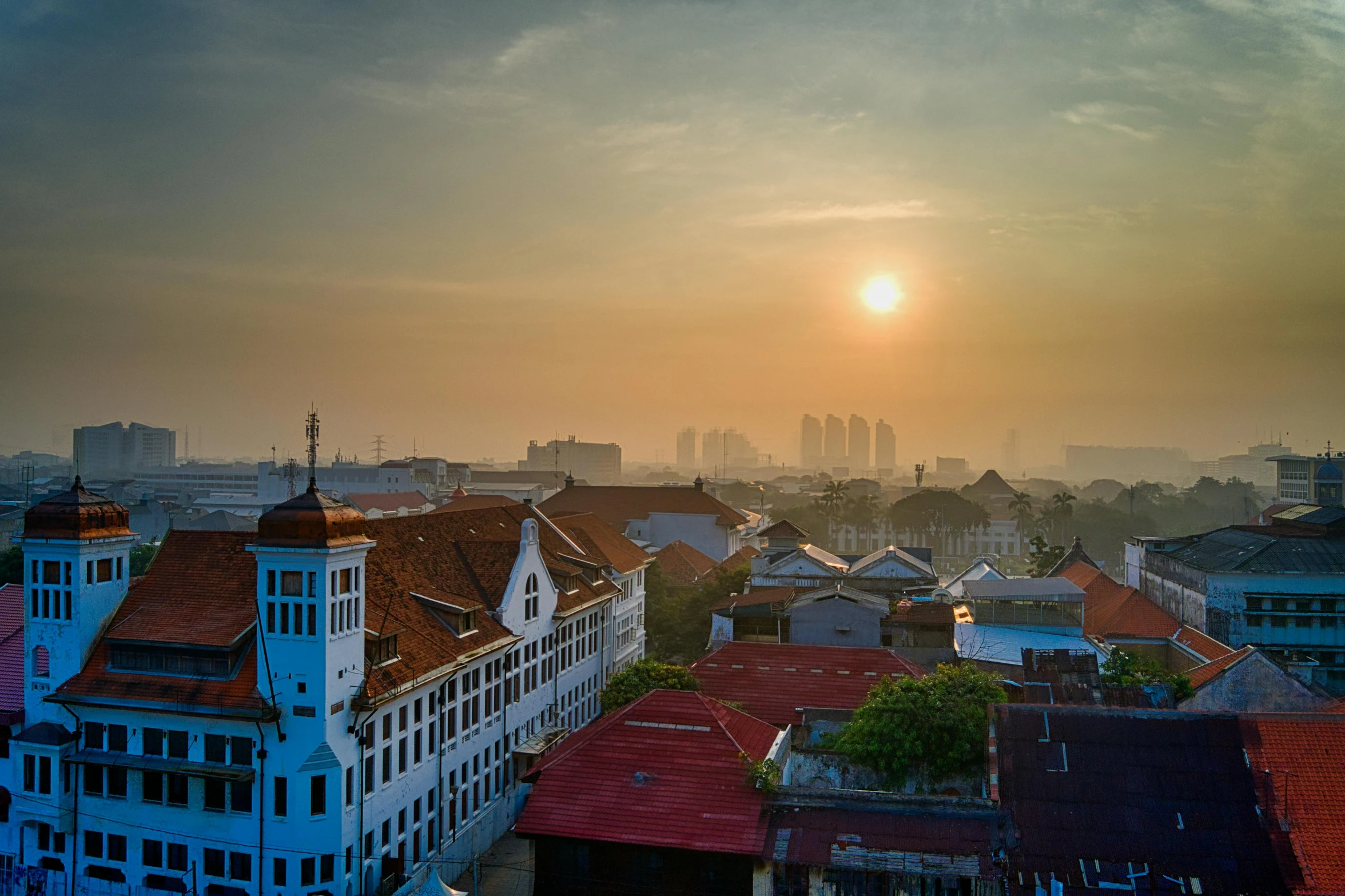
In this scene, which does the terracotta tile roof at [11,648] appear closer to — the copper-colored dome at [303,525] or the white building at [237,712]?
the white building at [237,712]

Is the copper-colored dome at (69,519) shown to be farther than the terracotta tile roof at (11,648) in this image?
No

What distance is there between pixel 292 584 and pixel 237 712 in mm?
3445

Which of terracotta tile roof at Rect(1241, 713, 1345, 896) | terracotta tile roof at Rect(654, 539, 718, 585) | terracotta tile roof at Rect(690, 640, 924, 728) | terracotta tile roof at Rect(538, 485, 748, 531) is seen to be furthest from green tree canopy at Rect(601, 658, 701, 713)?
terracotta tile roof at Rect(538, 485, 748, 531)

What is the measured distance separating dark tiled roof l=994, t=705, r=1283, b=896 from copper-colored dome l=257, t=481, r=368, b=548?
61.4 feet

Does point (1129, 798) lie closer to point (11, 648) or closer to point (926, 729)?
point (926, 729)

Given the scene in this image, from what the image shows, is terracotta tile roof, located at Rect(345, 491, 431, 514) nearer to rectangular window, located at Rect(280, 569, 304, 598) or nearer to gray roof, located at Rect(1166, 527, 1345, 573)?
gray roof, located at Rect(1166, 527, 1345, 573)

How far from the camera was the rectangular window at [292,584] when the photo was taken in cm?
2516

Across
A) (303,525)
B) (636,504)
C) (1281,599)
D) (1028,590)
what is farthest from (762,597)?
(636,504)

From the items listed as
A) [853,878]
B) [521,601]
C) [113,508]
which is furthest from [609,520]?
[853,878]

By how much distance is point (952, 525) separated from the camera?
134 m

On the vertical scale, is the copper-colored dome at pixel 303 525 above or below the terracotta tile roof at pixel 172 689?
above

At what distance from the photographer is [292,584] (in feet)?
82.7

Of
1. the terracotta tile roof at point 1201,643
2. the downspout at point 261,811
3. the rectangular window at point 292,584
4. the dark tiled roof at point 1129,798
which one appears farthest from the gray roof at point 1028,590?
the downspout at point 261,811

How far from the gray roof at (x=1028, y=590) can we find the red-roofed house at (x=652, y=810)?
79.0ft
